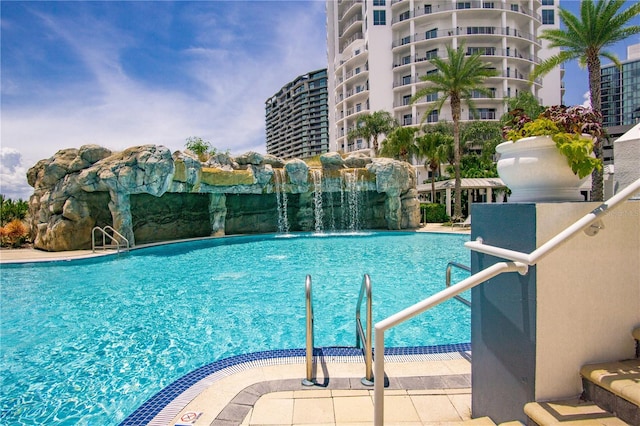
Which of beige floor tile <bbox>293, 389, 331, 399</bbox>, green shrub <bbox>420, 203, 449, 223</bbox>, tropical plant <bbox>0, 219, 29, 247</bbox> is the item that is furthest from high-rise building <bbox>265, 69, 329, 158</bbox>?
beige floor tile <bbox>293, 389, 331, 399</bbox>

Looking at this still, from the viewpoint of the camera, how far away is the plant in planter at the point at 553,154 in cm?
205

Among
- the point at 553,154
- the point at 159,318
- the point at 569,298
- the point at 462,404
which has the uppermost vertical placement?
the point at 553,154

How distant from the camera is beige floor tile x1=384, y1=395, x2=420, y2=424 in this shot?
2659 mm

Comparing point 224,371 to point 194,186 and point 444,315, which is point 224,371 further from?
point 194,186

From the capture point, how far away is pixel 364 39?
50.6 metres

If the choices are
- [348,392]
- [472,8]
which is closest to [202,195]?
[348,392]

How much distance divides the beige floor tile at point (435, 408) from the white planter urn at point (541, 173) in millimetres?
1774

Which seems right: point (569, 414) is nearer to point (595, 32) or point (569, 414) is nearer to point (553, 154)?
point (553, 154)

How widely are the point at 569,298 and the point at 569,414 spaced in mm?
605

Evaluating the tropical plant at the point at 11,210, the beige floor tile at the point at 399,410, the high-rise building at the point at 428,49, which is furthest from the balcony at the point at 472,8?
the beige floor tile at the point at 399,410

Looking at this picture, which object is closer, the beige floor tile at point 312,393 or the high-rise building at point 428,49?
the beige floor tile at point 312,393

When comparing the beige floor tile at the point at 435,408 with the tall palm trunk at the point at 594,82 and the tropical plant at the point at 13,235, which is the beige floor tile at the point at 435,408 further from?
the tropical plant at the point at 13,235

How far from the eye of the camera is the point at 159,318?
22.5ft

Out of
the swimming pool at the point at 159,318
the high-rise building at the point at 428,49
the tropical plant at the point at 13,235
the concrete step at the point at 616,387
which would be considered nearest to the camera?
the concrete step at the point at 616,387
